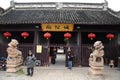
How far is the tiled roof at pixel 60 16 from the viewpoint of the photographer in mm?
17641

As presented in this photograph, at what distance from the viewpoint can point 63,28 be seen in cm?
1789

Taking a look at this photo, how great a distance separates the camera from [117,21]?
17.7m

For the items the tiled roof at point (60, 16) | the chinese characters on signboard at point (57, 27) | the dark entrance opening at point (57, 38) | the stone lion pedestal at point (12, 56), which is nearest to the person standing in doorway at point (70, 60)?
the chinese characters on signboard at point (57, 27)

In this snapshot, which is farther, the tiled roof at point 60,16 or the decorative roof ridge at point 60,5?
the decorative roof ridge at point 60,5

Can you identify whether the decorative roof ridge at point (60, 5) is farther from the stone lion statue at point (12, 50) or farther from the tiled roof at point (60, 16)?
the stone lion statue at point (12, 50)

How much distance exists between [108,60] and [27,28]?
7223 mm

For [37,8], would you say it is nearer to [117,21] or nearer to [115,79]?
[117,21]

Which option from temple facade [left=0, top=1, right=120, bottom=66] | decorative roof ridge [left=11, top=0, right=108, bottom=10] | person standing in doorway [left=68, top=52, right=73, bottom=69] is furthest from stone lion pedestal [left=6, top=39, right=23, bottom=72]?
decorative roof ridge [left=11, top=0, right=108, bottom=10]

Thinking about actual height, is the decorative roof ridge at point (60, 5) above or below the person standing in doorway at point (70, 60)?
above

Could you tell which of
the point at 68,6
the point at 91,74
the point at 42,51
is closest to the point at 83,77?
the point at 91,74

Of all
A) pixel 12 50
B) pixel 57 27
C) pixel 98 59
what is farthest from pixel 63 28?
pixel 12 50

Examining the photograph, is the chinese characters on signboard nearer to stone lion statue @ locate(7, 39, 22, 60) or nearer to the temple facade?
the temple facade

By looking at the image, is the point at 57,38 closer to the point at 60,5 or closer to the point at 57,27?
the point at 60,5

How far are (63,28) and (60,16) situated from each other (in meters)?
1.52
